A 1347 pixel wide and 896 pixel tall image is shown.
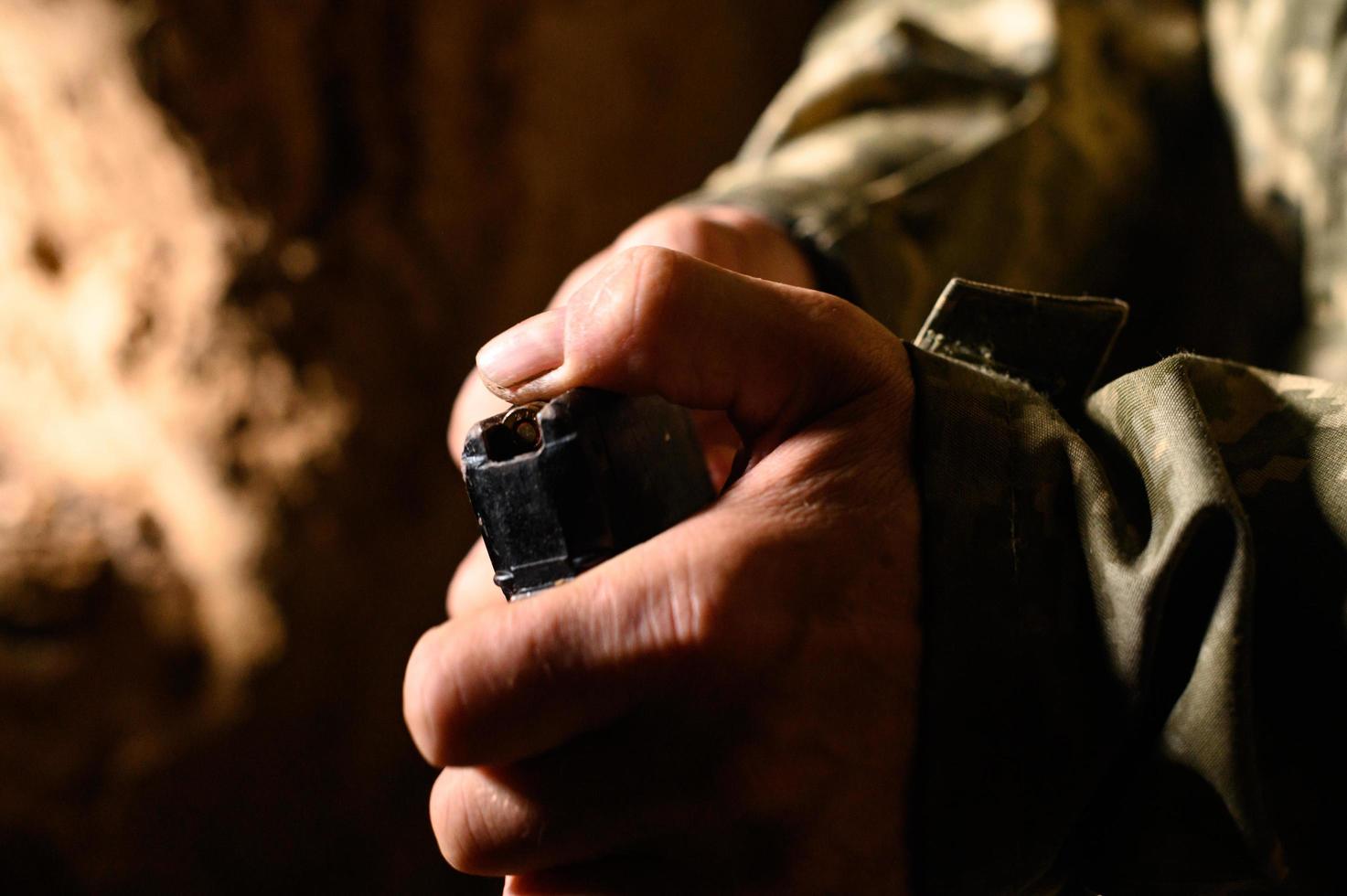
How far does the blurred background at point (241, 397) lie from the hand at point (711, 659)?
835mm

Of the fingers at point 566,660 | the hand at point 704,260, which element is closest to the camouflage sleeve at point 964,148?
the hand at point 704,260

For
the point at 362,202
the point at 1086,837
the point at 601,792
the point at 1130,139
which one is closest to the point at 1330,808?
the point at 1086,837

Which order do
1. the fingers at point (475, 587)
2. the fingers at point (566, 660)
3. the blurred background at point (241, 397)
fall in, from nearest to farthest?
the fingers at point (566, 660), the fingers at point (475, 587), the blurred background at point (241, 397)

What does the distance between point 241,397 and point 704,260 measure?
0.77 m

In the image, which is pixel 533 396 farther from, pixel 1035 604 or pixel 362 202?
pixel 362 202

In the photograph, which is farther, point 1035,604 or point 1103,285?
point 1103,285

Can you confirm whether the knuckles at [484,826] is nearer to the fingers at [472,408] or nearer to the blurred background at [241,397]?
the fingers at [472,408]

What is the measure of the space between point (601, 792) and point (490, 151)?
111 cm

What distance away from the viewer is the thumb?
371 millimetres

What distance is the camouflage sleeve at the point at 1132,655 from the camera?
14.4 inches

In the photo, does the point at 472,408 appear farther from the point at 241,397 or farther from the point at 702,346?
the point at 241,397

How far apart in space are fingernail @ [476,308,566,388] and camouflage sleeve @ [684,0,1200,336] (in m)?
0.39

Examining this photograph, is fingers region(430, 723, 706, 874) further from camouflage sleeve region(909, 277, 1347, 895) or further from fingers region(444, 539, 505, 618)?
fingers region(444, 539, 505, 618)

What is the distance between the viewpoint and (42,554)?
100cm
